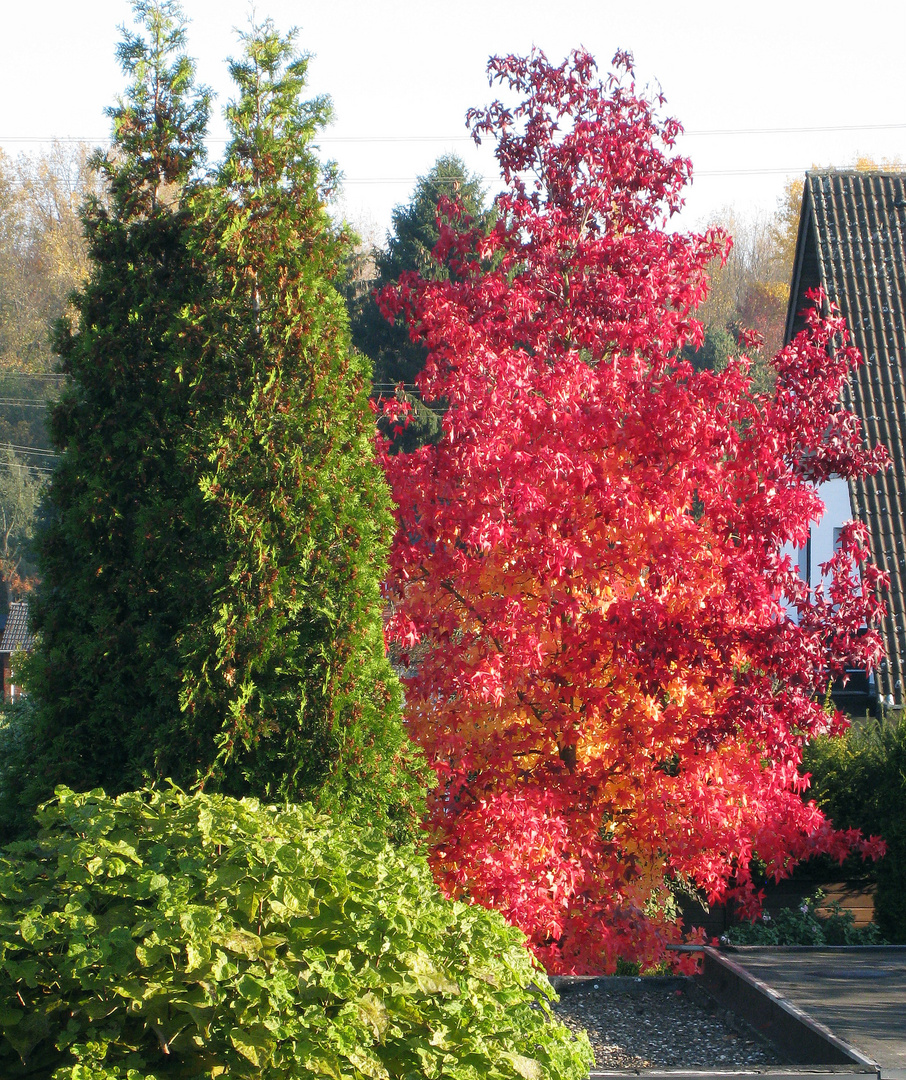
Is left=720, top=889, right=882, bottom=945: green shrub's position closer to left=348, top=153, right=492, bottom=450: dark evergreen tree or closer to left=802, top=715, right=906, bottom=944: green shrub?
left=802, top=715, right=906, bottom=944: green shrub

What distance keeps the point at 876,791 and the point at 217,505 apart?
6123mm

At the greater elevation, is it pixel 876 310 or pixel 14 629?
pixel 876 310

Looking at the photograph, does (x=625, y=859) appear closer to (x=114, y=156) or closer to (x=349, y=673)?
(x=349, y=673)

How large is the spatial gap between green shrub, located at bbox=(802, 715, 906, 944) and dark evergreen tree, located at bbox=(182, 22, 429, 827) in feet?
15.6

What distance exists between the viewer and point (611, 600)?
5.54 m

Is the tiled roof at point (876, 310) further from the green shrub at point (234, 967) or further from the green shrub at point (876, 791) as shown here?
the green shrub at point (234, 967)

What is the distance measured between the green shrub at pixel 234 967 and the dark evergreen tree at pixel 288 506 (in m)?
1.03

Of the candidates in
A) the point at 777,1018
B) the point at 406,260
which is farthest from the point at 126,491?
the point at 406,260

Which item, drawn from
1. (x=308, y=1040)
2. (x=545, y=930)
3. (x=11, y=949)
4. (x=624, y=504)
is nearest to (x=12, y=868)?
(x=11, y=949)

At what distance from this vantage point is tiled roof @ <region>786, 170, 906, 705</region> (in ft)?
34.3

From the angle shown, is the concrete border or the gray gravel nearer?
the concrete border

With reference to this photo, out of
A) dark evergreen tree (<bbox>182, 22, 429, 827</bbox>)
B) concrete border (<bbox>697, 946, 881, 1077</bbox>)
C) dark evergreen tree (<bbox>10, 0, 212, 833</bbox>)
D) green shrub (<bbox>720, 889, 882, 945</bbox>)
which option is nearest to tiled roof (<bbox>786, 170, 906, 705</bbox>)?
green shrub (<bbox>720, 889, 882, 945</bbox>)

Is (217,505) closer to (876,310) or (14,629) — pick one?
(876,310)

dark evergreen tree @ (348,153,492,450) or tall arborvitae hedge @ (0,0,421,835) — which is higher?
dark evergreen tree @ (348,153,492,450)
